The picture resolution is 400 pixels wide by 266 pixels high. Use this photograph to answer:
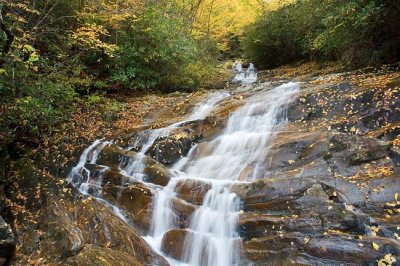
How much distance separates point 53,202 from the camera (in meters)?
6.27

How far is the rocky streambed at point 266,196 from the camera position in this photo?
194 inches

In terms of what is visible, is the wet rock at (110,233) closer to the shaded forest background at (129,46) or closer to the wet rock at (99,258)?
the wet rock at (99,258)

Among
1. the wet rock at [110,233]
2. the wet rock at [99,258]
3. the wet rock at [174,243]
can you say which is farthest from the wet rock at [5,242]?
the wet rock at [174,243]

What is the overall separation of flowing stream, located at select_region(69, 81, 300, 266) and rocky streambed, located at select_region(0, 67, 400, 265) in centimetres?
4

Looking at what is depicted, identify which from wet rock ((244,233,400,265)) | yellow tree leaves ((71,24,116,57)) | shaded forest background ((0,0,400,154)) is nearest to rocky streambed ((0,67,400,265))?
wet rock ((244,233,400,265))

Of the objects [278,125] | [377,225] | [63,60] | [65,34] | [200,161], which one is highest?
[65,34]

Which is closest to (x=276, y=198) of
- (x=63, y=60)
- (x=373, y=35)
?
(x=373, y=35)

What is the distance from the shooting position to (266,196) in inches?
231

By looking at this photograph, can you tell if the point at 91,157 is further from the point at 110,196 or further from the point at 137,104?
the point at 137,104

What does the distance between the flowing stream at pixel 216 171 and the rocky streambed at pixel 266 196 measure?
0.13 feet

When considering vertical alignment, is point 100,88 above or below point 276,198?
above

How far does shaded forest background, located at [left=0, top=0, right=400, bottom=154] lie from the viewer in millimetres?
7781

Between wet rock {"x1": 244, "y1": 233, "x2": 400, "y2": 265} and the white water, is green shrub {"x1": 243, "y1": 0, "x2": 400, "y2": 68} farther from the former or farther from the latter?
wet rock {"x1": 244, "y1": 233, "x2": 400, "y2": 265}

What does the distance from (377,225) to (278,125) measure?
3.92 metres
